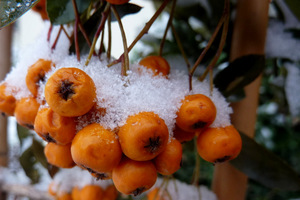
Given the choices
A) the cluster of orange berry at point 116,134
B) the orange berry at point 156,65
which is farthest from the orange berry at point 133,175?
the orange berry at point 156,65

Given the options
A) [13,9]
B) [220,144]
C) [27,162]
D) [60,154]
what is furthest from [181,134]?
[27,162]

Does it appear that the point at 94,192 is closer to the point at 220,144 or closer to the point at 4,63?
the point at 220,144

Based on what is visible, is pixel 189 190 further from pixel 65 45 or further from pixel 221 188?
pixel 65 45

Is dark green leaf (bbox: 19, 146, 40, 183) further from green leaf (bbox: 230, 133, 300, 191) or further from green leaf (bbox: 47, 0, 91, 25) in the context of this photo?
green leaf (bbox: 230, 133, 300, 191)

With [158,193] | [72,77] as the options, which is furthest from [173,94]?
[158,193]

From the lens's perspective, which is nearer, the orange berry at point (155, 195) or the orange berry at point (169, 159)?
the orange berry at point (169, 159)

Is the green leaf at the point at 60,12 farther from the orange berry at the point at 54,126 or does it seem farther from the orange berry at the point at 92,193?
the orange berry at the point at 92,193
